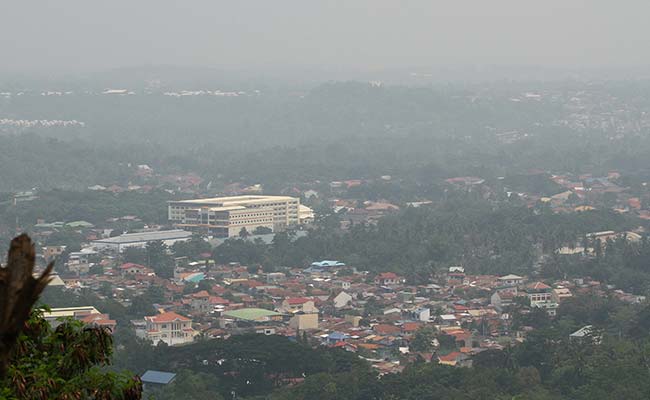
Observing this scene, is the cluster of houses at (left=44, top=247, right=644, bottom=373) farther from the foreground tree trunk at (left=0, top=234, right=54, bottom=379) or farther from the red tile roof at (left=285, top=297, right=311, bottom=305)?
the foreground tree trunk at (left=0, top=234, right=54, bottom=379)

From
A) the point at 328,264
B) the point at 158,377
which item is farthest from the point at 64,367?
the point at 328,264

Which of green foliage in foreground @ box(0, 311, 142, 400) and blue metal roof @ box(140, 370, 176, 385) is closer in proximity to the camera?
green foliage in foreground @ box(0, 311, 142, 400)

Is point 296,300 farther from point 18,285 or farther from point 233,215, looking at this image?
point 18,285

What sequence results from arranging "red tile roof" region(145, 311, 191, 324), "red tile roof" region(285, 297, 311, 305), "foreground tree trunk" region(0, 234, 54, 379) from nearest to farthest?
"foreground tree trunk" region(0, 234, 54, 379) < "red tile roof" region(145, 311, 191, 324) < "red tile roof" region(285, 297, 311, 305)

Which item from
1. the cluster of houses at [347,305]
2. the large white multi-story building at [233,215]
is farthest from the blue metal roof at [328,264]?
the large white multi-story building at [233,215]

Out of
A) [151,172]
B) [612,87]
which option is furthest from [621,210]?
[612,87]

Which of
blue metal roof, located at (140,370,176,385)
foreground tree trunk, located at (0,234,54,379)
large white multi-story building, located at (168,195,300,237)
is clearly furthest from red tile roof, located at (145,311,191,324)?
foreground tree trunk, located at (0,234,54,379)
